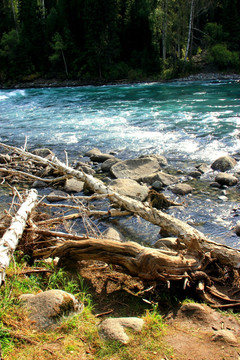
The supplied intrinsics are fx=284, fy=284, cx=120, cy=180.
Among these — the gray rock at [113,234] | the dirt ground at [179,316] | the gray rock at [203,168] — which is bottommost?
the gray rock at [113,234]

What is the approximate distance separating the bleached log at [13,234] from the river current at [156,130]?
2568 millimetres

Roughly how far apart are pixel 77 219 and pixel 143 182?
9.10 ft

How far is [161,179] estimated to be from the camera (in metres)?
8.52

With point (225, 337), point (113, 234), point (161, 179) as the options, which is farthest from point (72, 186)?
point (225, 337)

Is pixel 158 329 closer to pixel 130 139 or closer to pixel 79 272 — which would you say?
pixel 79 272

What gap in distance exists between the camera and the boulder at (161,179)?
8481 mm

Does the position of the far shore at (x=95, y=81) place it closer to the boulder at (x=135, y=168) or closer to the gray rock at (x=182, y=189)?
the boulder at (x=135, y=168)

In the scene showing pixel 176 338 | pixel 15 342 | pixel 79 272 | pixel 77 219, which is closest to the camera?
pixel 15 342

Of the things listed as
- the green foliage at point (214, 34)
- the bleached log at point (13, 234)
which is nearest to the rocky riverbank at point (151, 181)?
the bleached log at point (13, 234)

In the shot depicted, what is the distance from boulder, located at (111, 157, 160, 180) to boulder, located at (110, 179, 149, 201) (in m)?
0.75

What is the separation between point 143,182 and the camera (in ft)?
28.7

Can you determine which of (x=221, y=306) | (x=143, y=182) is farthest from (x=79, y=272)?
(x=143, y=182)

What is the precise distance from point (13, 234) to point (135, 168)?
18.8 feet

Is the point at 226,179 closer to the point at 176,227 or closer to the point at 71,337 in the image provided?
the point at 176,227
